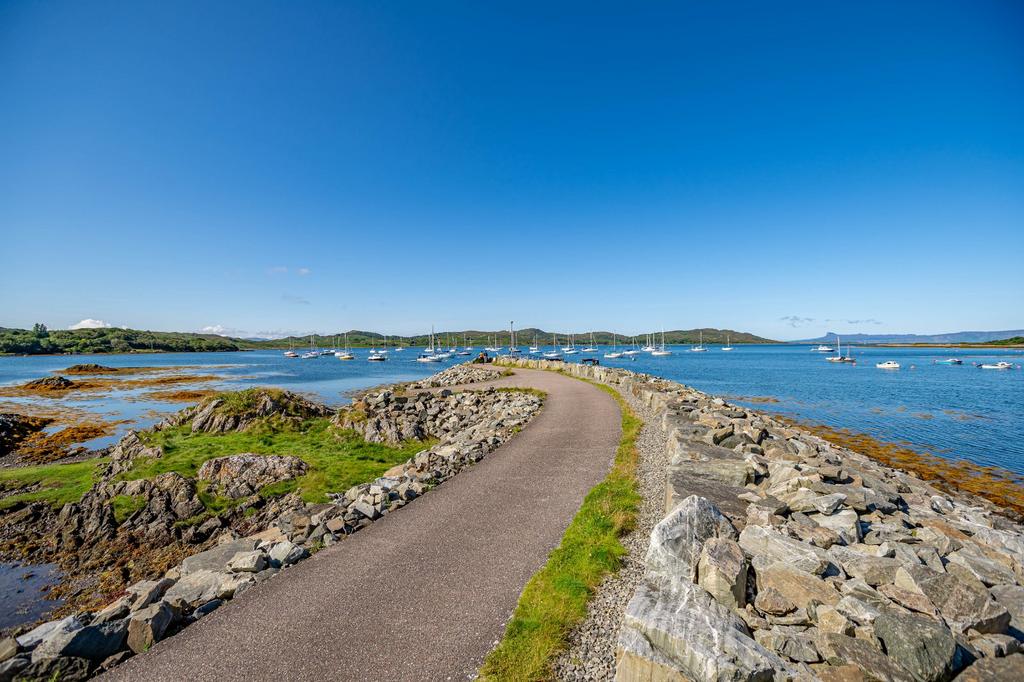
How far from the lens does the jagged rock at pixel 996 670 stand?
14.4 feet

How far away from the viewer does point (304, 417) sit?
28719 mm

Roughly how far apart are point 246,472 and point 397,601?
48.2 ft

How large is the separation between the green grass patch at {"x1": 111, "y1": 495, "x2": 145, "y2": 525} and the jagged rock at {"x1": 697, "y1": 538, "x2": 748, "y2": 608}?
1955cm

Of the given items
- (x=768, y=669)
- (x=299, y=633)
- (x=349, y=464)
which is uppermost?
(x=768, y=669)

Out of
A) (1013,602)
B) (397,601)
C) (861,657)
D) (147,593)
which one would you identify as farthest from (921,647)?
(147,593)

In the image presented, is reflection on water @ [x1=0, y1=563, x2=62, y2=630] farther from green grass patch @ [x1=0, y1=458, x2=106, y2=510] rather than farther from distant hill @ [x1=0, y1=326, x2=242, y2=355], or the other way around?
distant hill @ [x1=0, y1=326, x2=242, y2=355]

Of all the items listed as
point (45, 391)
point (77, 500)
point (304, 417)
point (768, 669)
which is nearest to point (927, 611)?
point (768, 669)

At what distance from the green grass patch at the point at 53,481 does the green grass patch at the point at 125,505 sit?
285 centimetres

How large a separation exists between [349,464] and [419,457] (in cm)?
568

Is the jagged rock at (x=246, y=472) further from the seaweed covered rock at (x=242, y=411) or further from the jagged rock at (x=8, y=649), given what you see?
the jagged rock at (x=8, y=649)

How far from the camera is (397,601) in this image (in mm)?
7395

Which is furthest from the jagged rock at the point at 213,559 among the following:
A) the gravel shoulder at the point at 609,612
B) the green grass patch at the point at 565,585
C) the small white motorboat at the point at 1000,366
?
the small white motorboat at the point at 1000,366

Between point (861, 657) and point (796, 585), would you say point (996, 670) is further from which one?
point (796, 585)

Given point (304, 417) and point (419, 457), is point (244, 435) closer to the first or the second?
point (304, 417)
